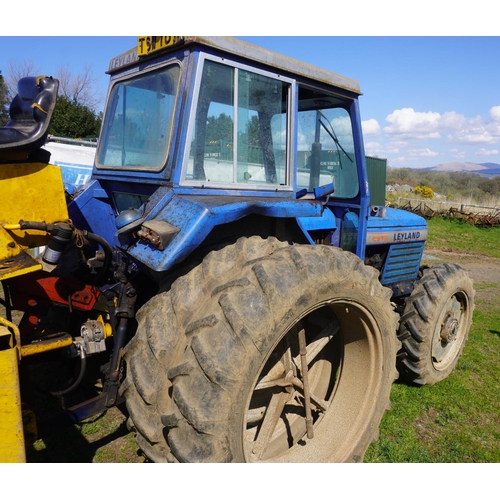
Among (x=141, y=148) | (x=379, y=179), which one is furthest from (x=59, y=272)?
(x=379, y=179)

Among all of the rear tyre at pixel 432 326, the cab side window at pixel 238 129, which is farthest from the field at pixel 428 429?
the cab side window at pixel 238 129

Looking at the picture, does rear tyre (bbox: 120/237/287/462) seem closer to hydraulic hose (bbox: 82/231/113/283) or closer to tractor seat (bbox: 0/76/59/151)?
hydraulic hose (bbox: 82/231/113/283)

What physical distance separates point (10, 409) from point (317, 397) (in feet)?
6.32

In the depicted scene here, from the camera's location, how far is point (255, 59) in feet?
8.20

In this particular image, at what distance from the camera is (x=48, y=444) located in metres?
2.96

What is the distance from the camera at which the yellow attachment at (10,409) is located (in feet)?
5.75

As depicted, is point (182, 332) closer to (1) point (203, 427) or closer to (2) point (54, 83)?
(1) point (203, 427)

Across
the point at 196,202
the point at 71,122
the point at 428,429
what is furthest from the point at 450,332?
the point at 71,122

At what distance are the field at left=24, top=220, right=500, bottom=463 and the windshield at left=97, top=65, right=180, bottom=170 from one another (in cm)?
182

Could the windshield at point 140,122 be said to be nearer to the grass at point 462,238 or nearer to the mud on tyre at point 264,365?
the mud on tyre at point 264,365

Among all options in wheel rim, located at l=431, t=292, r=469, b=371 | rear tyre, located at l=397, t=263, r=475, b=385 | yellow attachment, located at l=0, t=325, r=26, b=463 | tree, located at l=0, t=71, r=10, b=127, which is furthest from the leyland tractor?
tree, located at l=0, t=71, r=10, b=127

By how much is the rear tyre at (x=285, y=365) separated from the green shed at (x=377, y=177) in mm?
14968

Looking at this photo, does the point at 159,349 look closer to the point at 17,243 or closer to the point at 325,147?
the point at 17,243

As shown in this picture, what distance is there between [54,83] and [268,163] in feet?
4.34
